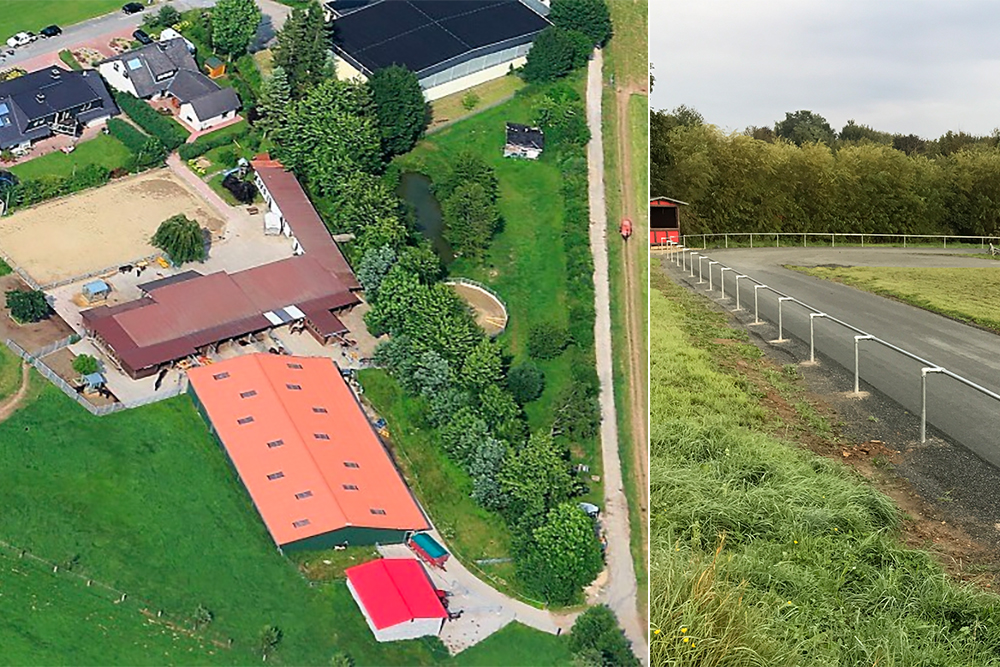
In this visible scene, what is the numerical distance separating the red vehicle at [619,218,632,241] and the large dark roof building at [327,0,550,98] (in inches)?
413

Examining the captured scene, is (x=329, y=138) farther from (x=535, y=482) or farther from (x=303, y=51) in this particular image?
(x=535, y=482)

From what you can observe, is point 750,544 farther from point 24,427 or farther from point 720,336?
point 24,427

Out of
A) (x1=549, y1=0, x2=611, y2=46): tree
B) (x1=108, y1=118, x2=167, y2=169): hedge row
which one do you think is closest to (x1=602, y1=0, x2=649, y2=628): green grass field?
(x1=549, y1=0, x2=611, y2=46): tree

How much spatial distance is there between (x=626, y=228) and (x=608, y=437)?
37.0 ft

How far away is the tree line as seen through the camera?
26.5m

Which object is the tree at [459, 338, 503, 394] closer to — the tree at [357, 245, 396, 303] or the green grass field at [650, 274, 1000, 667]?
the tree at [357, 245, 396, 303]

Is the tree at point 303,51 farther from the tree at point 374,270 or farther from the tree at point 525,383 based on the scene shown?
the tree at point 525,383

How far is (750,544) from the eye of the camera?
12.8 m

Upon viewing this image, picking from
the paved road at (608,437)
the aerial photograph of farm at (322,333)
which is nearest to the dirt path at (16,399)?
the aerial photograph of farm at (322,333)

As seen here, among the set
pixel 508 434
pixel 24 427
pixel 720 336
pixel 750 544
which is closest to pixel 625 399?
pixel 508 434

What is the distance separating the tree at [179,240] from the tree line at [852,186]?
50.2ft

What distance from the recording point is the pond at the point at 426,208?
39.1m

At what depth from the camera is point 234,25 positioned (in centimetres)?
4694

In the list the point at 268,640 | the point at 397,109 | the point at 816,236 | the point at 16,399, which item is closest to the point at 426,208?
the point at 397,109
